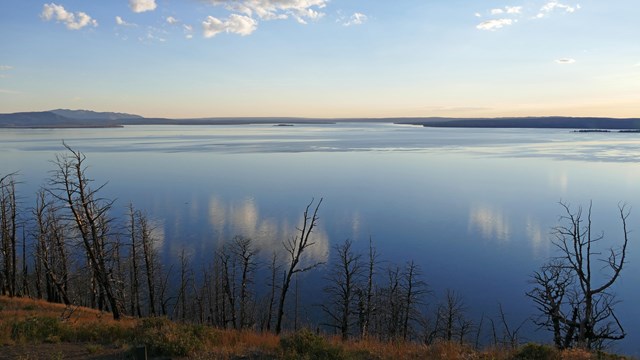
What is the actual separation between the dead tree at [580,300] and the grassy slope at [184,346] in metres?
4.46

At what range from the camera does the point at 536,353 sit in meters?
11.9

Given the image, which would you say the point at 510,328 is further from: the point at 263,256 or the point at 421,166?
the point at 421,166

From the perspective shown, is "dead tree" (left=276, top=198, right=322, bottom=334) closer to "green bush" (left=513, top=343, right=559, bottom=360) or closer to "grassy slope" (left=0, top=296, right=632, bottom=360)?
"grassy slope" (left=0, top=296, right=632, bottom=360)

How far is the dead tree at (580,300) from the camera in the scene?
1562 centimetres

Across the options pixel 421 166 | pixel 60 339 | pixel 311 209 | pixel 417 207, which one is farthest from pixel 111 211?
pixel 421 166

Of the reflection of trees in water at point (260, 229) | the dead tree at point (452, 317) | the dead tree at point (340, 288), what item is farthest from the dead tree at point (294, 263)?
the dead tree at point (452, 317)

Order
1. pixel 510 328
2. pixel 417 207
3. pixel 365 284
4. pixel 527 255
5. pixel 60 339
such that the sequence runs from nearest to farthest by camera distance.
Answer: pixel 60 339 → pixel 510 328 → pixel 365 284 → pixel 527 255 → pixel 417 207

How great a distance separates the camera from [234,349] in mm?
12570

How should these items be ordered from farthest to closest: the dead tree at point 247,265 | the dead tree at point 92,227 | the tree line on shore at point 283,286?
1. the dead tree at point 247,265
2. the tree line on shore at point 283,286
3. the dead tree at point 92,227

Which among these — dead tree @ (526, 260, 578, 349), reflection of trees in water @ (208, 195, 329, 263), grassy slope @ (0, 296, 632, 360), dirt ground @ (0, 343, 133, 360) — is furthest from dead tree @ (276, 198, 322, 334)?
dead tree @ (526, 260, 578, 349)

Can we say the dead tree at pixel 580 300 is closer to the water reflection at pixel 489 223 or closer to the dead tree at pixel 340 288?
the water reflection at pixel 489 223

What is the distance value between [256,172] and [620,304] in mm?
54869

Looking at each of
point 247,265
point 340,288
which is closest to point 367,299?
point 340,288

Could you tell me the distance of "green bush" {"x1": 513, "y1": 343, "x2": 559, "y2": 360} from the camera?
1184cm
